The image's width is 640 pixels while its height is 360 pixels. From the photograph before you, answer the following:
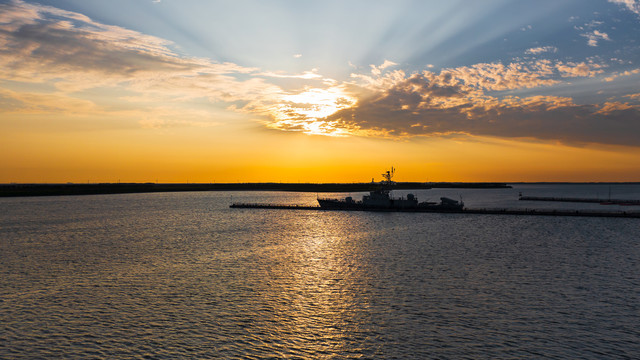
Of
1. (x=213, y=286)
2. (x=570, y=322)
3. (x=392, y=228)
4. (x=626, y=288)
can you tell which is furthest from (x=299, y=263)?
(x=392, y=228)

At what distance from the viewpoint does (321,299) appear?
32.2 metres

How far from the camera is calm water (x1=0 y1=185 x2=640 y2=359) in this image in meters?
22.8

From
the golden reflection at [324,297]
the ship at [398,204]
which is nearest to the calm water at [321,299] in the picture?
the golden reflection at [324,297]

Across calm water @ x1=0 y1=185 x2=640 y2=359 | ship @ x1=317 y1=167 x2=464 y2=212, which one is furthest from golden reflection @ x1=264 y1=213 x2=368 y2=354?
ship @ x1=317 y1=167 x2=464 y2=212

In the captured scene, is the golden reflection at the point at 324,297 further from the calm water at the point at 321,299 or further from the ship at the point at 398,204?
the ship at the point at 398,204

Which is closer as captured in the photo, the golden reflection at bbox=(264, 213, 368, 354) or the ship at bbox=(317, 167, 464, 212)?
the golden reflection at bbox=(264, 213, 368, 354)

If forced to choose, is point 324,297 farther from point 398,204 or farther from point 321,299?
point 398,204

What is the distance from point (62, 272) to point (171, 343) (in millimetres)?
26303

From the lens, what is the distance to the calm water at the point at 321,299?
74.7 ft

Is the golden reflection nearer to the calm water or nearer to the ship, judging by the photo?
the calm water

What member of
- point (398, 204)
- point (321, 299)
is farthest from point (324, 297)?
point (398, 204)

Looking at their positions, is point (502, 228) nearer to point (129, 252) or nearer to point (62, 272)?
point (129, 252)

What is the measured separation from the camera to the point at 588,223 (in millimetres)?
91188

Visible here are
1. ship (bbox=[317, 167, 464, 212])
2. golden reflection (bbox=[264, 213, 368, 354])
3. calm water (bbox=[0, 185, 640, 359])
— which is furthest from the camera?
ship (bbox=[317, 167, 464, 212])
